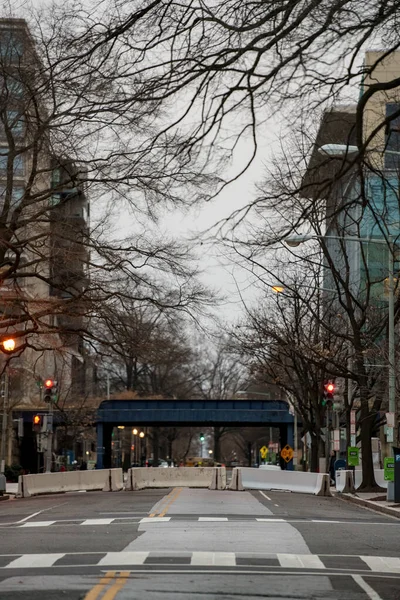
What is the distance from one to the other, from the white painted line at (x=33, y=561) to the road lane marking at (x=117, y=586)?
5.23ft

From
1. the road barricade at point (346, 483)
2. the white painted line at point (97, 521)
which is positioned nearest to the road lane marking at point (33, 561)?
the white painted line at point (97, 521)

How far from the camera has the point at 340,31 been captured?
11.0 m

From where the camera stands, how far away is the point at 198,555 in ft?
50.6

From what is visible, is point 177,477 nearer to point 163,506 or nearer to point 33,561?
point 163,506

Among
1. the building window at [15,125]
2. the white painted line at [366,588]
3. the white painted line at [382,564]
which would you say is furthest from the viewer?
the building window at [15,125]

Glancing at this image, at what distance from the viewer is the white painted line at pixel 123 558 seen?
14469 mm

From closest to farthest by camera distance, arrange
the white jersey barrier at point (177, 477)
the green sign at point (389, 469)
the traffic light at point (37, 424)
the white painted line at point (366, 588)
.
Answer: the white painted line at point (366, 588) < the green sign at point (389, 469) < the traffic light at point (37, 424) < the white jersey barrier at point (177, 477)

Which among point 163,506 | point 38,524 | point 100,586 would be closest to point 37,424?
point 163,506

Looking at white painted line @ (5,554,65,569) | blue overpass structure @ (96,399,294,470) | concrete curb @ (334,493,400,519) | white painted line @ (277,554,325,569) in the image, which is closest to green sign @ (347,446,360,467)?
concrete curb @ (334,493,400,519)

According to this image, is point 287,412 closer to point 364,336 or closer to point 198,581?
point 364,336

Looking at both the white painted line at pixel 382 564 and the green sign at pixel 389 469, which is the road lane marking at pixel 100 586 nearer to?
the white painted line at pixel 382 564

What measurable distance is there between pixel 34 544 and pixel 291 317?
3801cm

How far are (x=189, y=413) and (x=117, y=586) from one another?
67874mm

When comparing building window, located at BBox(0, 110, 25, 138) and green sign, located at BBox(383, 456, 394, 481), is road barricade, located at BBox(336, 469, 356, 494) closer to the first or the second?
green sign, located at BBox(383, 456, 394, 481)
